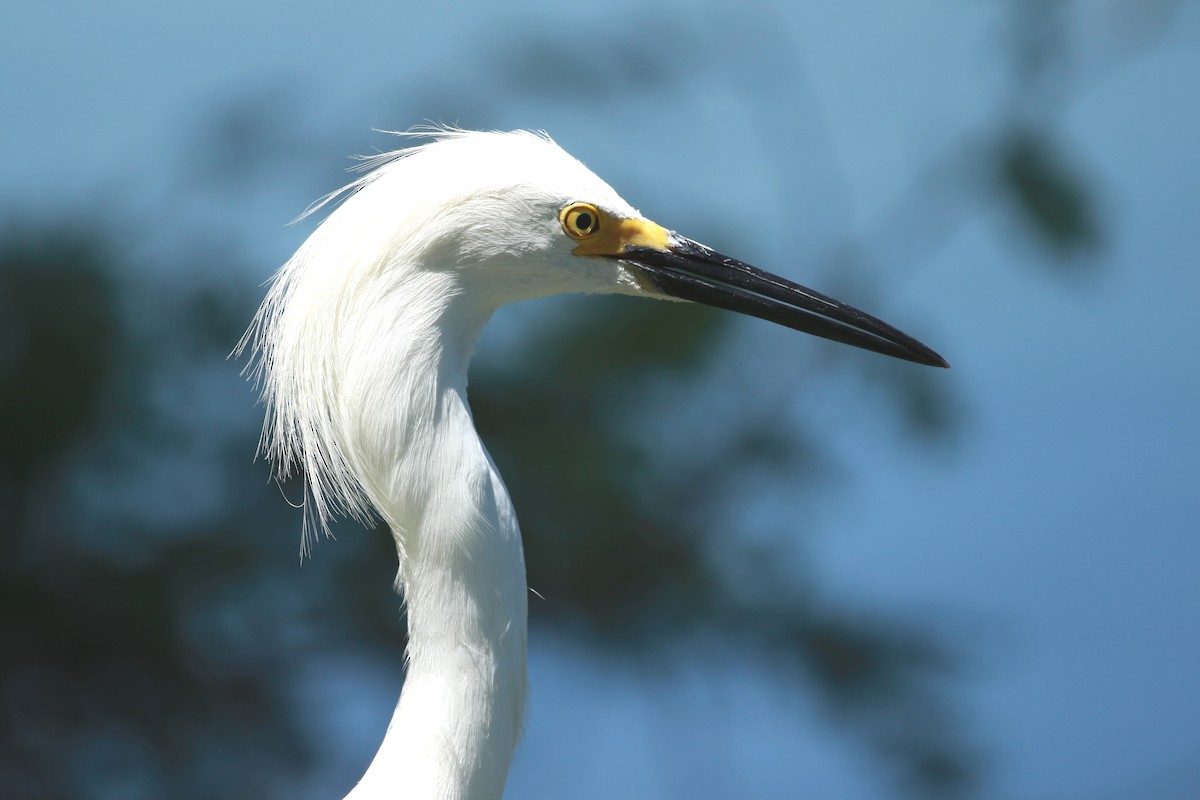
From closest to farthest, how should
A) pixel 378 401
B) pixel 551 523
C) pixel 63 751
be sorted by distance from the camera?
pixel 378 401 < pixel 63 751 < pixel 551 523

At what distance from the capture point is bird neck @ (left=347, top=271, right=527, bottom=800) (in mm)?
978

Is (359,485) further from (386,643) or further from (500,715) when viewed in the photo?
(386,643)

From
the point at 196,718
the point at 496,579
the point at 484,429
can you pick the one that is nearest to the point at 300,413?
the point at 496,579

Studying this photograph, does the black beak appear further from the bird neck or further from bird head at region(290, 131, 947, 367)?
the bird neck

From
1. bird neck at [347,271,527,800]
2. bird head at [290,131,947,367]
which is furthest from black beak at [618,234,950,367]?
bird neck at [347,271,527,800]

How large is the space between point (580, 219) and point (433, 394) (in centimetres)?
20

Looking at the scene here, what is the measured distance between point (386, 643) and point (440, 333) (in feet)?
6.35

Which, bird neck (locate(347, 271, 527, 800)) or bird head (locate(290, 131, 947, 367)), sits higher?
bird head (locate(290, 131, 947, 367))

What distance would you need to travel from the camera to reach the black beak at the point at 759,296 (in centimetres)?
112

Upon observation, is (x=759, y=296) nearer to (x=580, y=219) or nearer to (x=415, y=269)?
(x=580, y=219)

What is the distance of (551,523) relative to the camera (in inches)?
112

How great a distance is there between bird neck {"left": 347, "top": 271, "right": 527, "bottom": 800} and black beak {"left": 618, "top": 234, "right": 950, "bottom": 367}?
0.19 meters

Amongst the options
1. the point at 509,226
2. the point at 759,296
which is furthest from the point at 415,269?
the point at 759,296

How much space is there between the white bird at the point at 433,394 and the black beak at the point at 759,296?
0.09 metres
